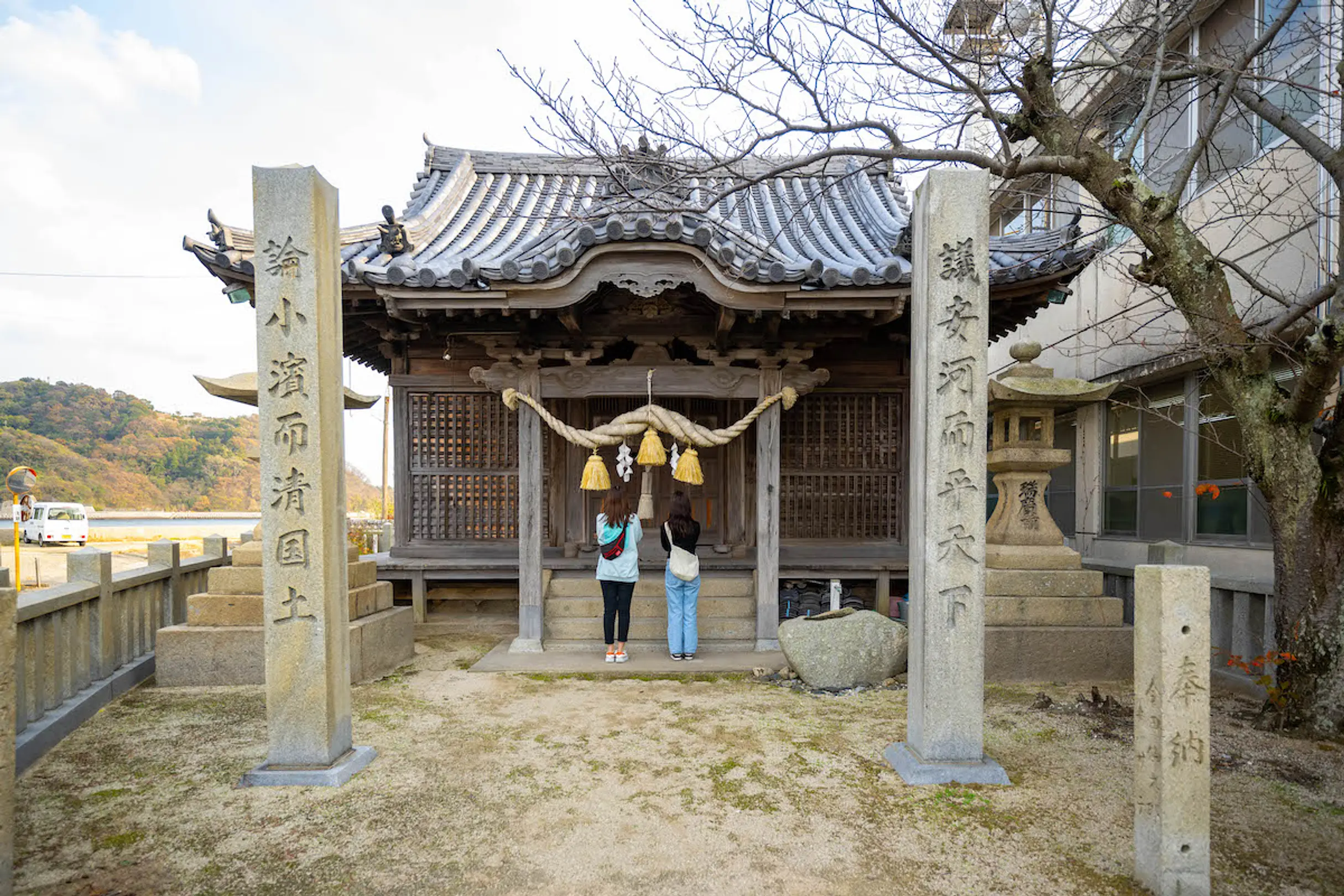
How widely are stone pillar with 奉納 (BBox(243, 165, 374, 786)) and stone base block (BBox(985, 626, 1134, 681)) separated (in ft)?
18.2

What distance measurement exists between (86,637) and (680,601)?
5.03 metres

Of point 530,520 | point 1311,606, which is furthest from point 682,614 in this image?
point 1311,606

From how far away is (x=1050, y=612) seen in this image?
21.3ft

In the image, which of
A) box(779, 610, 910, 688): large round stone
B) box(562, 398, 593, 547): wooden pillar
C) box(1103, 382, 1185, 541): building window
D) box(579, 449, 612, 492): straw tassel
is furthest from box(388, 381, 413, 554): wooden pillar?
box(1103, 382, 1185, 541): building window


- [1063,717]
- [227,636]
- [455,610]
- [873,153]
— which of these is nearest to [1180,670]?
[1063,717]

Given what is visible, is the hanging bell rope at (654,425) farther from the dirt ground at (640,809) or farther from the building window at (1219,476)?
the building window at (1219,476)

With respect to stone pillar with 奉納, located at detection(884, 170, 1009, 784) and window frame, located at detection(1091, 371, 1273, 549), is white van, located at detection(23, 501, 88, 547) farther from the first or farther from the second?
window frame, located at detection(1091, 371, 1273, 549)

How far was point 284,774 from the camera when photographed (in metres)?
4.04

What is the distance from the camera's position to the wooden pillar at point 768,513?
7449 mm

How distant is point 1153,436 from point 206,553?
12.5 metres

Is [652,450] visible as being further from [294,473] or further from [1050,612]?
[1050,612]

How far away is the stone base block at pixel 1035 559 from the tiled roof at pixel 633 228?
277 centimetres

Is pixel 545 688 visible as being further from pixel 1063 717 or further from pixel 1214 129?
pixel 1214 129

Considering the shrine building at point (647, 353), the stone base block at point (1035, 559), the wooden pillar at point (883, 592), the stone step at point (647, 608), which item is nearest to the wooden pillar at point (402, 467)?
the shrine building at point (647, 353)
